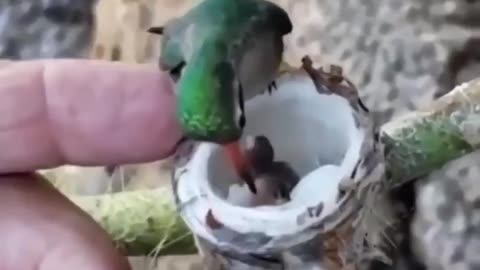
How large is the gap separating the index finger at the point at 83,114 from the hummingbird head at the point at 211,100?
0.07 m

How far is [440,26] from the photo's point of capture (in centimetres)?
87

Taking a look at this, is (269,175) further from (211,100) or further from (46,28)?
(46,28)

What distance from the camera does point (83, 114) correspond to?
66 centimetres

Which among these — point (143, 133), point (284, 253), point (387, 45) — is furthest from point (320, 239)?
point (387, 45)

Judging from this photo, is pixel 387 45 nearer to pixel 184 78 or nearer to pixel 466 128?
pixel 466 128

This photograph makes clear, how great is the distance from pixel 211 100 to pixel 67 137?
0.14 metres

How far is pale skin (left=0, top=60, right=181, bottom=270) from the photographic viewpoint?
2.11 feet

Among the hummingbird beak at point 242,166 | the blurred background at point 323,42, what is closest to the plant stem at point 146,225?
the blurred background at point 323,42

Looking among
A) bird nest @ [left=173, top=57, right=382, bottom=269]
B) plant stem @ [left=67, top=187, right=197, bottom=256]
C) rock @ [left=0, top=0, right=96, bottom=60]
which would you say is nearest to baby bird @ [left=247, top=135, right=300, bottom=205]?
bird nest @ [left=173, top=57, right=382, bottom=269]

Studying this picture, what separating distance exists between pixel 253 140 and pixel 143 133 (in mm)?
69

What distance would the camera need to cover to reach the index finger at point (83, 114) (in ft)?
2.12

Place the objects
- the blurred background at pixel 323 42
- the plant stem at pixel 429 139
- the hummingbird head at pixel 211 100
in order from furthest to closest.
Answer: the blurred background at pixel 323 42 < the plant stem at pixel 429 139 < the hummingbird head at pixel 211 100

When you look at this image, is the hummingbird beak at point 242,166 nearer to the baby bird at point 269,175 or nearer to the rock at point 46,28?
the baby bird at point 269,175

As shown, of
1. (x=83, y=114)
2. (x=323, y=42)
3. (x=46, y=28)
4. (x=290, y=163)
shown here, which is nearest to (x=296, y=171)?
(x=290, y=163)
